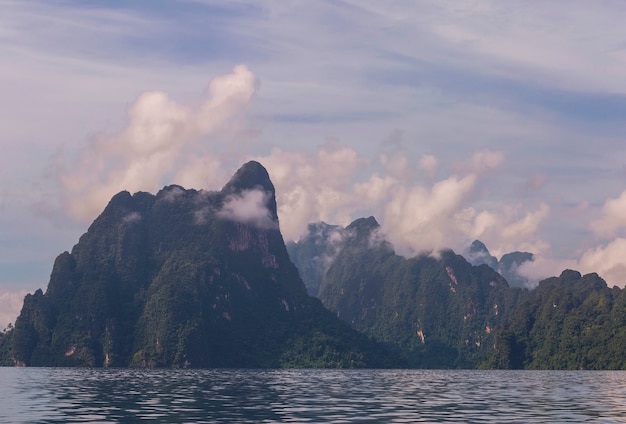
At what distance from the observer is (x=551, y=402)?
67562 mm

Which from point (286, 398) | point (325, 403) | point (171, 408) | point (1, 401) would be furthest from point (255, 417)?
point (1, 401)

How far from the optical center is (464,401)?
2739 inches

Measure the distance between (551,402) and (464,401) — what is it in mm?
7003

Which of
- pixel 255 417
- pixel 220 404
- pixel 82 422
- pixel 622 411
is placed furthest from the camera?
pixel 220 404

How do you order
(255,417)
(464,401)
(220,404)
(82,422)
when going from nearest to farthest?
(82,422), (255,417), (220,404), (464,401)

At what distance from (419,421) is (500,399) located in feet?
81.7

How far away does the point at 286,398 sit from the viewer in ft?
239

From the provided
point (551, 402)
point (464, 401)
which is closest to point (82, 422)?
point (464, 401)

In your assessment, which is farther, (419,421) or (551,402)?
(551,402)

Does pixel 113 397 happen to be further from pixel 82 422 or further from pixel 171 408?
pixel 82 422

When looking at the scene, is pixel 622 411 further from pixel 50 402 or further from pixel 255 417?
pixel 50 402

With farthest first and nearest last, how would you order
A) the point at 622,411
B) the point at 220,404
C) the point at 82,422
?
the point at 220,404, the point at 622,411, the point at 82,422

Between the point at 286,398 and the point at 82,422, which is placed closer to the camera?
the point at 82,422

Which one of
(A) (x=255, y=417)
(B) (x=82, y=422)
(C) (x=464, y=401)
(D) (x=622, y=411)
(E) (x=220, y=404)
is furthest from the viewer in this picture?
(C) (x=464, y=401)
